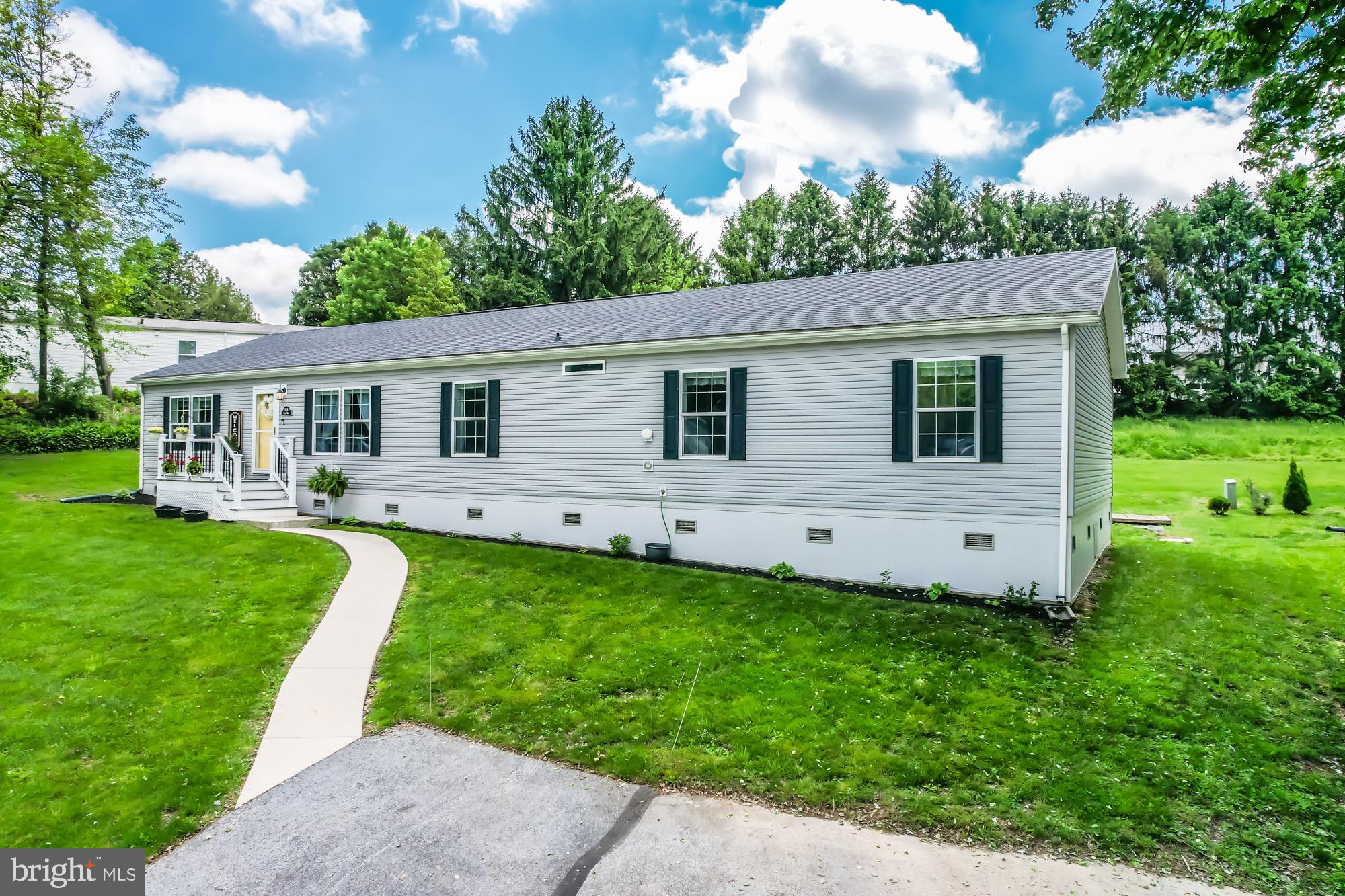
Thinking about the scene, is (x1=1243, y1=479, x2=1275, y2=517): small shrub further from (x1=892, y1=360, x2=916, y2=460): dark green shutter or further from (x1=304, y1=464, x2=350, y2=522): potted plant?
(x1=304, y1=464, x2=350, y2=522): potted plant

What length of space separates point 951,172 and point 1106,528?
2708 centimetres

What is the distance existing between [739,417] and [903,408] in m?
2.39

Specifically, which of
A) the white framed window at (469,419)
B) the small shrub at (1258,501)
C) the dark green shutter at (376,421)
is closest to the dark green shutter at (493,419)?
the white framed window at (469,419)

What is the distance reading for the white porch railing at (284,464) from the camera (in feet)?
44.9

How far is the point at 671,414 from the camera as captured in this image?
10.3m

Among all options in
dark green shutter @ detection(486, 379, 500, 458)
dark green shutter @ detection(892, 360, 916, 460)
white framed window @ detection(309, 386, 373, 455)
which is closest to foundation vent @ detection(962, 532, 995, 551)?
dark green shutter @ detection(892, 360, 916, 460)

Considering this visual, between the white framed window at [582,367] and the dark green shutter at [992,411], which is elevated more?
the white framed window at [582,367]

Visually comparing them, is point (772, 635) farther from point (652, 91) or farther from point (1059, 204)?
point (1059, 204)

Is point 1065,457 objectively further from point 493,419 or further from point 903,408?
point 493,419

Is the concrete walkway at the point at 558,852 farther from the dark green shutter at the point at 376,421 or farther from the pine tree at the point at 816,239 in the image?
the pine tree at the point at 816,239

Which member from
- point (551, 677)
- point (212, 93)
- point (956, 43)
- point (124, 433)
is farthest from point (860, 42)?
point (124, 433)

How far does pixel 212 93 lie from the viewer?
20.6m

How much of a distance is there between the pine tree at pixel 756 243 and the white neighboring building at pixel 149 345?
21762 mm

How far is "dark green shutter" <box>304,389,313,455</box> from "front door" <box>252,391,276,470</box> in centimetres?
119
